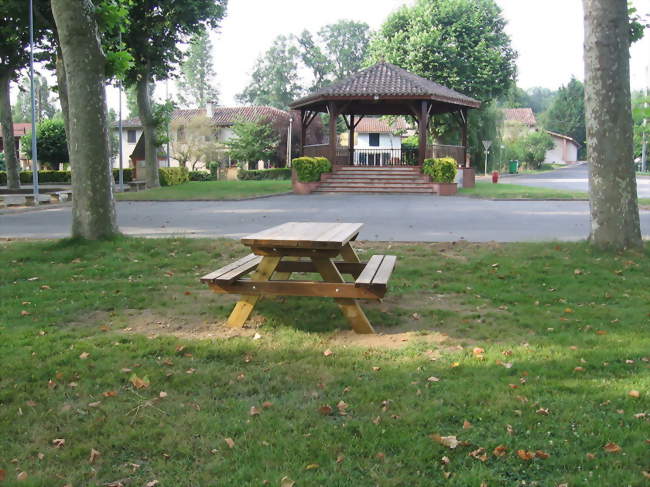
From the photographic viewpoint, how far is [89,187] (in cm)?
862

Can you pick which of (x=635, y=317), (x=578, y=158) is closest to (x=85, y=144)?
(x=635, y=317)

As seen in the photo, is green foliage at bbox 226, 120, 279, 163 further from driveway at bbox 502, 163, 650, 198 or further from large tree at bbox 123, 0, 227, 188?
large tree at bbox 123, 0, 227, 188

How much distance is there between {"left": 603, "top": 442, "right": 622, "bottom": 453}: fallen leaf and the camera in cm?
299

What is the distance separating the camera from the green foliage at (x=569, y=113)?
92062 millimetres

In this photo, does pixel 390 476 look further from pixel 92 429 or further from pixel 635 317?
pixel 635 317

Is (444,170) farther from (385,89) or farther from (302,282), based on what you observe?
(302,282)

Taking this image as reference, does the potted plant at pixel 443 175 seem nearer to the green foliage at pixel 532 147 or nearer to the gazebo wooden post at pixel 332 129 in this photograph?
the gazebo wooden post at pixel 332 129

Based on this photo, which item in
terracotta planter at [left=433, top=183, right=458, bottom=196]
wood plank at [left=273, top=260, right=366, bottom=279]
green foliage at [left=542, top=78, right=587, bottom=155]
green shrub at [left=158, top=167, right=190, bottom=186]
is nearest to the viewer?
wood plank at [left=273, top=260, right=366, bottom=279]

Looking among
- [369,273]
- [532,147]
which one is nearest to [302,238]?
[369,273]

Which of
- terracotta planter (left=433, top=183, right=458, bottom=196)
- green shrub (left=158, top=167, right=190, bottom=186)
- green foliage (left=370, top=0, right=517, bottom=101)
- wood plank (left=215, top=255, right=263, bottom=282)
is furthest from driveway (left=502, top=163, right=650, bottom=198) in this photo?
green shrub (left=158, top=167, right=190, bottom=186)

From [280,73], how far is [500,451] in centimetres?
8378

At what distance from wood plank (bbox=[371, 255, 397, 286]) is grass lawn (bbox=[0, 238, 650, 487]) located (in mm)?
436

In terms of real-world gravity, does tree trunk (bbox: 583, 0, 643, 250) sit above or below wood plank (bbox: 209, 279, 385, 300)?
above

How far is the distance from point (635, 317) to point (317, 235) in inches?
110
